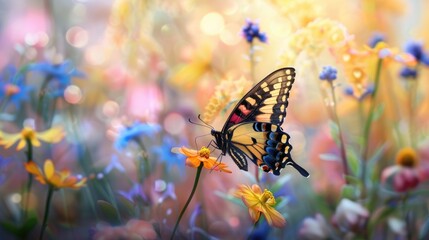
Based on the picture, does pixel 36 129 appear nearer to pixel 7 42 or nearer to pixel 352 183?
pixel 7 42

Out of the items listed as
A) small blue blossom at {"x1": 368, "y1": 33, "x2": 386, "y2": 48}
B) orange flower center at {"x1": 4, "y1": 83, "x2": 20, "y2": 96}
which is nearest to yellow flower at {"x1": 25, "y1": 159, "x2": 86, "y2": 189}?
orange flower center at {"x1": 4, "y1": 83, "x2": 20, "y2": 96}

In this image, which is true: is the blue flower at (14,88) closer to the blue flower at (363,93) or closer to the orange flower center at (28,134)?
the orange flower center at (28,134)

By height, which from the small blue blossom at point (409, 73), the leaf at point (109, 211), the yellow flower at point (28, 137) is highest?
the small blue blossom at point (409, 73)

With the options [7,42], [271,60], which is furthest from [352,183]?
[7,42]

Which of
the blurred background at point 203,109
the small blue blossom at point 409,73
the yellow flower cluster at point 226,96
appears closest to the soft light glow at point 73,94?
the blurred background at point 203,109

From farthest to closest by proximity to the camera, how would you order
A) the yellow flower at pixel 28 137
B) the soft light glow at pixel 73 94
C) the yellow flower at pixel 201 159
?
the soft light glow at pixel 73 94
the yellow flower at pixel 28 137
the yellow flower at pixel 201 159

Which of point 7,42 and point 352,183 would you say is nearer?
point 352,183

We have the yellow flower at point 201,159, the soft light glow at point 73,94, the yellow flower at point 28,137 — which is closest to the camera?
the yellow flower at point 201,159

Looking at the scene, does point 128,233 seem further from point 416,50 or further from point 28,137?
point 416,50

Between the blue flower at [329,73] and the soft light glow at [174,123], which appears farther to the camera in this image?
the soft light glow at [174,123]
